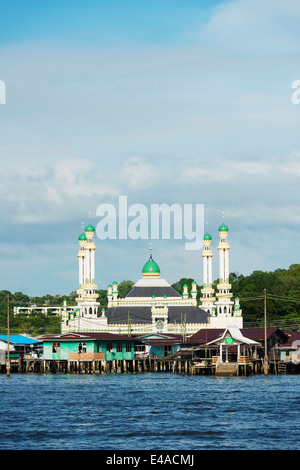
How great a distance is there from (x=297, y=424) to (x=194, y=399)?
1768 centimetres

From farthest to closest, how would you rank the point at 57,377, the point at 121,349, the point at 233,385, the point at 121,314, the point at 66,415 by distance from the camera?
the point at 121,314
the point at 121,349
the point at 57,377
the point at 233,385
the point at 66,415

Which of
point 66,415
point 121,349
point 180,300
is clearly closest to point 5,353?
point 121,349

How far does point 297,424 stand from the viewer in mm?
53094

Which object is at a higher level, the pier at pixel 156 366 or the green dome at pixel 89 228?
the green dome at pixel 89 228

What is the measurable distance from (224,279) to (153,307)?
12.7 m

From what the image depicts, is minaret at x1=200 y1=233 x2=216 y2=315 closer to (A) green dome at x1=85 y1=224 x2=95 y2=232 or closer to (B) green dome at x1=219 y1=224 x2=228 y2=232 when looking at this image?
(B) green dome at x1=219 y1=224 x2=228 y2=232

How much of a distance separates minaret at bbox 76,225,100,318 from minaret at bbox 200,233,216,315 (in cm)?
1669

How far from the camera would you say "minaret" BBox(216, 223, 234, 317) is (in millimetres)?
141250

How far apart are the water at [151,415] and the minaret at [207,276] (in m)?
54.6

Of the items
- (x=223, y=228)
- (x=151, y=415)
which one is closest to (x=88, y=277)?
(x=223, y=228)

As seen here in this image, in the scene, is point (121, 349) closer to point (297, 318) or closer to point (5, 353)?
point (5, 353)

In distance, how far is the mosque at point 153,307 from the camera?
451 feet

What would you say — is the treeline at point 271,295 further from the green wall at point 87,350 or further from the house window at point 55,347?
the house window at point 55,347

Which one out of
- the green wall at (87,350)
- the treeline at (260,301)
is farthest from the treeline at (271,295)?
the green wall at (87,350)
